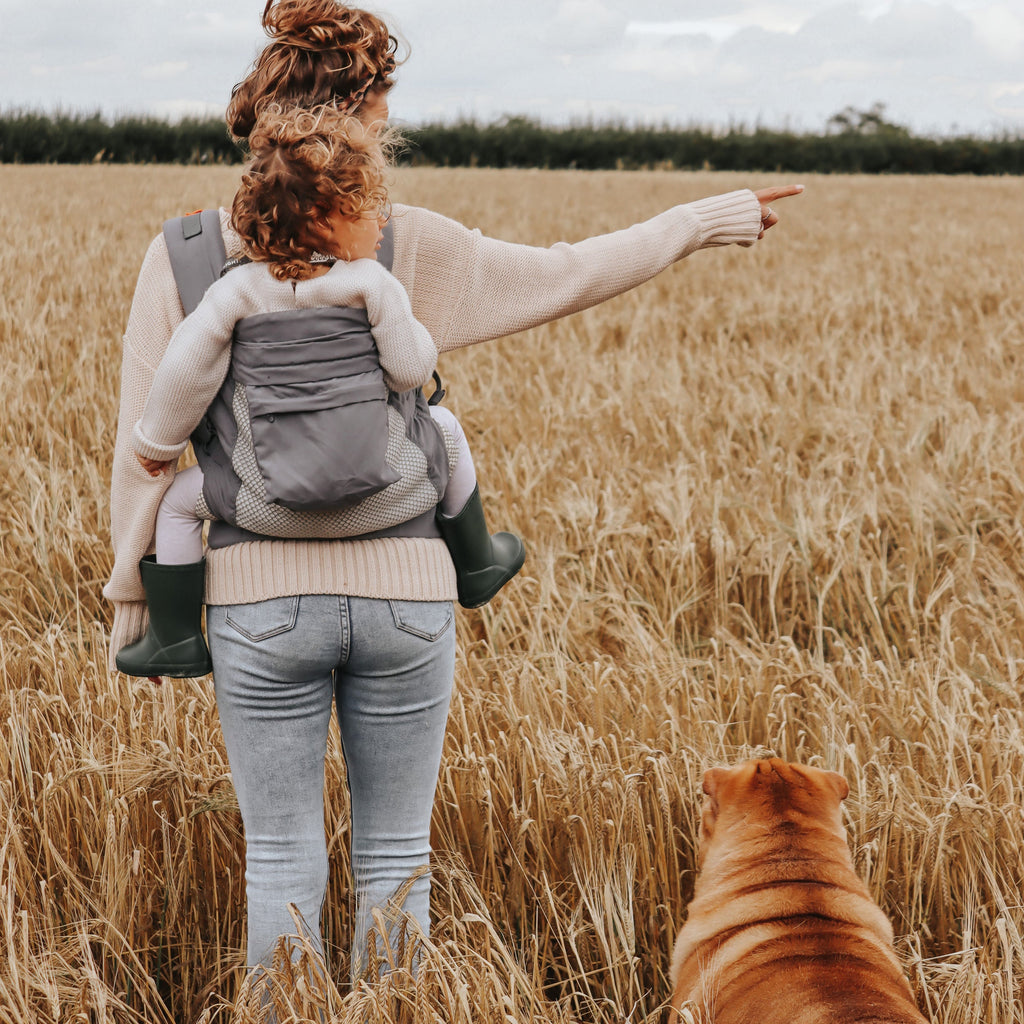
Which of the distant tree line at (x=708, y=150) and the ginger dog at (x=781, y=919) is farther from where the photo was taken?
the distant tree line at (x=708, y=150)

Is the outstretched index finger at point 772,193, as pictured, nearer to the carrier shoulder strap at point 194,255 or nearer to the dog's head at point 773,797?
the carrier shoulder strap at point 194,255

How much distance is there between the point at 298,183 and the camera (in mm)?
1312

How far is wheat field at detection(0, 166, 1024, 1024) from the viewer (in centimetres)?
186

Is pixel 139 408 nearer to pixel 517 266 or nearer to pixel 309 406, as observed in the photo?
pixel 309 406

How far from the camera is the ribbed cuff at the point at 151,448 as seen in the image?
1422mm

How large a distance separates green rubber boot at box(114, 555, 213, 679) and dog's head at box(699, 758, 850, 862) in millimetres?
852

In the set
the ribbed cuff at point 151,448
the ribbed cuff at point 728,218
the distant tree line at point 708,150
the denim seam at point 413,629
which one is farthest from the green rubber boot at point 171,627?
the distant tree line at point 708,150

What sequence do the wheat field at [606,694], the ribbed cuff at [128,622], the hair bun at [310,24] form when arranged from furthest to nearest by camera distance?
the wheat field at [606,694] → the ribbed cuff at [128,622] → the hair bun at [310,24]

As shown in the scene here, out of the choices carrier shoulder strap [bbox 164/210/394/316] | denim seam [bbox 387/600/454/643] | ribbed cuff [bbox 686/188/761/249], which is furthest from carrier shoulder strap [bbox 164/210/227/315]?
ribbed cuff [bbox 686/188/761/249]

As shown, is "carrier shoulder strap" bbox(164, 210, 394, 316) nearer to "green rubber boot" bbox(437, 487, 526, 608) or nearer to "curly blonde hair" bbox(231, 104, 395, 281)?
"curly blonde hair" bbox(231, 104, 395, 281)

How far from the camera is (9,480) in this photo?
12.3 ft

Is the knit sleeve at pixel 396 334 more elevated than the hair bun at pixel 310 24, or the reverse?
the hair bun at pixel 310 24

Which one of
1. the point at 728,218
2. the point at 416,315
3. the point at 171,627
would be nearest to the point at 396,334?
the point at 416,315

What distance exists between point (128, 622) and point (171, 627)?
5.1 inches
